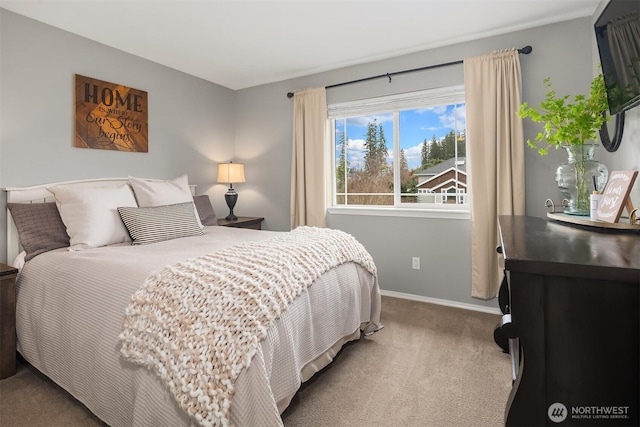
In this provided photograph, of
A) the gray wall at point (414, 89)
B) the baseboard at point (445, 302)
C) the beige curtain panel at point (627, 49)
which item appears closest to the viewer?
the beige curtain panel at point (627, 49)

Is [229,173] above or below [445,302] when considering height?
above

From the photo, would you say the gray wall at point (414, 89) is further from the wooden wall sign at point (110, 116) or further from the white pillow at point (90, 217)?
the white pillow at point (90, 217)

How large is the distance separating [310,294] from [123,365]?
866mm

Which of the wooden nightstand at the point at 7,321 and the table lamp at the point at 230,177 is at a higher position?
the table lamp at the point at 230,177

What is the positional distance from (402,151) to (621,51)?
206 cm

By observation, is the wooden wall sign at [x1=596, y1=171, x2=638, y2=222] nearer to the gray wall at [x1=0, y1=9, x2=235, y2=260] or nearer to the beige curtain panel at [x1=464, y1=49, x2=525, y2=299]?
the beige curtain panel at [x1=464, y1=49, x2=525, y2=299]

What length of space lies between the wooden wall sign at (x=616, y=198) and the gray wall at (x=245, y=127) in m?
0.41

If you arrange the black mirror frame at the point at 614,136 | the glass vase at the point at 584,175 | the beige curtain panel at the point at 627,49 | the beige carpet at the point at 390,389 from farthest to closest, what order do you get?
the black mirror frame at the point at 614,136
the glass vase at the point at 584,175
the beige carpet at the point at 390,389
the beige curtain panel at the point at 627,49

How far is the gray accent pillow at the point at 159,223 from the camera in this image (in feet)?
7.79

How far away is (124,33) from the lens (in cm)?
275

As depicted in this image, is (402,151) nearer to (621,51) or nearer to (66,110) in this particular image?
(621,51)

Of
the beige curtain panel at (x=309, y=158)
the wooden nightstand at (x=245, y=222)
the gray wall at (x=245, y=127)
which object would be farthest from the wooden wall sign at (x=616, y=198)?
the wooden nightstand at (x=245, y=222)

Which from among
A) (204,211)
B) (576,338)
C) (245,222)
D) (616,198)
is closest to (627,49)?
(616,198)

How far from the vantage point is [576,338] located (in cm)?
83
